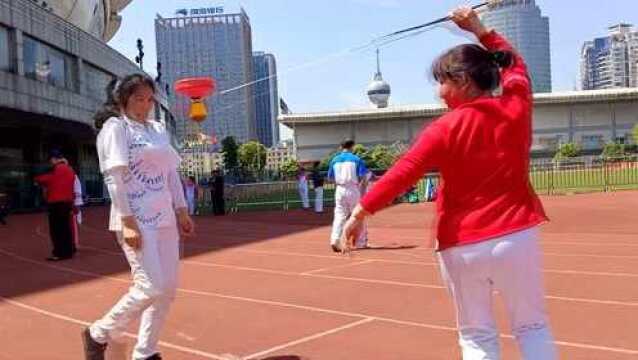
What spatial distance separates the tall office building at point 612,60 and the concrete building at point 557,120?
5229 cm

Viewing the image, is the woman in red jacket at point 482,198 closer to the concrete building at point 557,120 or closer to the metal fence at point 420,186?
the metal fence at point 420,186

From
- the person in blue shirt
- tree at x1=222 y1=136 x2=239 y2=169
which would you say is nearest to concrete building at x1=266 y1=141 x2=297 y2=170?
tree at x1=222 y1=136 x2=239 y2=169

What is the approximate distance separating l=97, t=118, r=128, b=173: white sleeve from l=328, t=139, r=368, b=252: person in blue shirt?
7841 mm

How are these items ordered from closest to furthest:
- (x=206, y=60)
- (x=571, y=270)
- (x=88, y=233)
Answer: (x=571, y=270)
(x=88, y=233)
(x=206, y=60)

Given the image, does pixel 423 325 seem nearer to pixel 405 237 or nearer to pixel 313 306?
pixel 313 306

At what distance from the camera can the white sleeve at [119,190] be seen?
436 centimetres

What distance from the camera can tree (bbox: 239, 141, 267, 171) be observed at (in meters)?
111

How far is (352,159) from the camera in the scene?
12281 millimetres

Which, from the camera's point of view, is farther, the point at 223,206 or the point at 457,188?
the point at 223,206

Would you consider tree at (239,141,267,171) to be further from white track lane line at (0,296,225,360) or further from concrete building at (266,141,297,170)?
white track lane line at (0,296,225,360)

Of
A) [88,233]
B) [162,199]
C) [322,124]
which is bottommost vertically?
[88,233]

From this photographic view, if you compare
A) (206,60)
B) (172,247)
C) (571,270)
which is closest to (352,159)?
(571,270)

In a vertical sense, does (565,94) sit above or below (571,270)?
above

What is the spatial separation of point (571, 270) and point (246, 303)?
13.3ft
